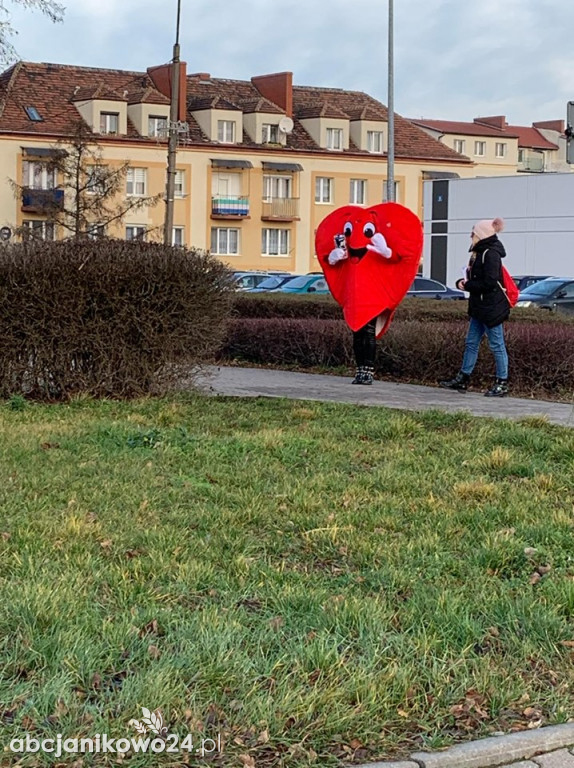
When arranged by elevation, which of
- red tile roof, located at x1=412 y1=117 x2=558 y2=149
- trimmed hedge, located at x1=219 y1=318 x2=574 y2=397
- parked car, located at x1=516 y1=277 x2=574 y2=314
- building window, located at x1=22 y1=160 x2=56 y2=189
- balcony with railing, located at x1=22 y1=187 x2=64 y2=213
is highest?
red tile roof, located at x1=412 y1=117 x2=558 y2=149

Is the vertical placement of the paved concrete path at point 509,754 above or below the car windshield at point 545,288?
below

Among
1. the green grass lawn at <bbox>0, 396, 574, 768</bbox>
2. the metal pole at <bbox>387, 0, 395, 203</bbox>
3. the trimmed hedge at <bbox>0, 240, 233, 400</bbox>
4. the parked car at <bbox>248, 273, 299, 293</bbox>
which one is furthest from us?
the parked car at <bbox>248, 273, 299, 293</bbox>

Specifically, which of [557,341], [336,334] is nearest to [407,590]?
[557,341]

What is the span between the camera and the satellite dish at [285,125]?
63.0 metres

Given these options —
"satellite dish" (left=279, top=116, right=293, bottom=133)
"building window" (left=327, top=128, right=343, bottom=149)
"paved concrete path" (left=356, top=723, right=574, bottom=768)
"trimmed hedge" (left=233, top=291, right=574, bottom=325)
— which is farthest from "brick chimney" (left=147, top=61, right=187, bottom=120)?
"paved concrete path" (left=356, top=723, right=574, bottom=768)

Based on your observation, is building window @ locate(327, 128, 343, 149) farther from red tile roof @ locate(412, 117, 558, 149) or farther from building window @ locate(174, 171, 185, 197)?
red tile roof @ locate(412, 117, 558, 149)

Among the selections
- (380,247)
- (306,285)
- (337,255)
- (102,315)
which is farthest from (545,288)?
(102,315)

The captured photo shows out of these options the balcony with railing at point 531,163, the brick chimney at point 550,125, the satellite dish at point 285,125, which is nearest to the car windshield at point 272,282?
the satellite dish at point 285,125

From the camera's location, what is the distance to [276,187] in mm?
64188

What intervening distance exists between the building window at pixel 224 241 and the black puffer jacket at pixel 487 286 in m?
50.8

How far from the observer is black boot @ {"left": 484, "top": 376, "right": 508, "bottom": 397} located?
12.0 meters

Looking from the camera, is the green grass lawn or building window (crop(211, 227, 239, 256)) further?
building window (crop(211, 227, 239, 256))

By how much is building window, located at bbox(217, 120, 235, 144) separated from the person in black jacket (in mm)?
51648

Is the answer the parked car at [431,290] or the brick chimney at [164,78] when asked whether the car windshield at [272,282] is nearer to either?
the parked car at [431,290]
